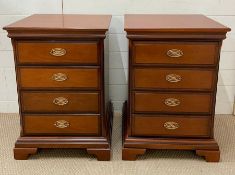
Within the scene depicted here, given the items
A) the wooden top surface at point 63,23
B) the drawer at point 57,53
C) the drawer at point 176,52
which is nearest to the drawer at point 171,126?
the drawer at point 176,52

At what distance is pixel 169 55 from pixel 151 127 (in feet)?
1.43

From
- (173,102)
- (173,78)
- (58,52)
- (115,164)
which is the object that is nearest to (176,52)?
(173,78)

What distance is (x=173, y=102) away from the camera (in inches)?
74.6

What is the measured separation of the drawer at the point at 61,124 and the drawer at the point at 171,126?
9.5 inches

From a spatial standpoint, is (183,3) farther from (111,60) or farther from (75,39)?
(75,39)

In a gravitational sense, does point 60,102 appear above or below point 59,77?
below

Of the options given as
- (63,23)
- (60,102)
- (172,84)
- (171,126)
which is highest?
(63,23)

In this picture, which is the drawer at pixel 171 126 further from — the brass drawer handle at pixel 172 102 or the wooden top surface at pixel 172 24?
the wooden top surface at pixel 172 24

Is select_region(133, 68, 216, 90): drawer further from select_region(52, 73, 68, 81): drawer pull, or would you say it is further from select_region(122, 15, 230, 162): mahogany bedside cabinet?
select_region(52, 73, 68, 81): drawer pull

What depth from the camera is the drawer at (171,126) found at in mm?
1921

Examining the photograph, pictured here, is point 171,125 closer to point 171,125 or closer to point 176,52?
point 171,125

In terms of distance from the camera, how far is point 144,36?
1763 mm

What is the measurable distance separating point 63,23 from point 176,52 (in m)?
0.65

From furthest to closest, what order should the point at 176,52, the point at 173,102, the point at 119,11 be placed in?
the point at 119,11
the point at 173,102
the point at 176,52
